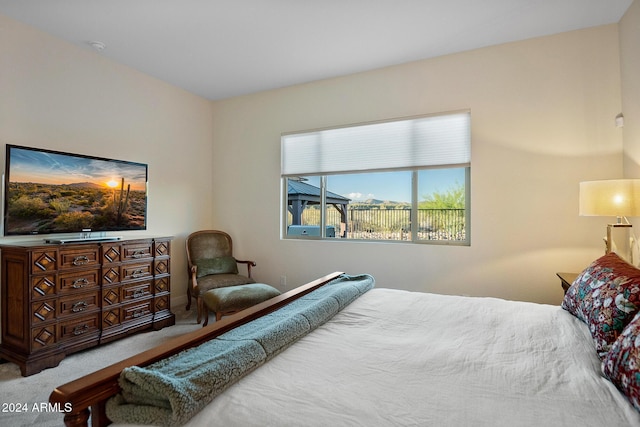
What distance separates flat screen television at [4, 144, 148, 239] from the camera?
261cm

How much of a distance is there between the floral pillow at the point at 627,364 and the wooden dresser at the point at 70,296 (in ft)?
11.1

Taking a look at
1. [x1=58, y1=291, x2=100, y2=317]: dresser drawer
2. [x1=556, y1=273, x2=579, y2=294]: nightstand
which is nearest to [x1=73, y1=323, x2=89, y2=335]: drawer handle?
[x1=58, y1=291, x2=100, y2=317]: dresser drawer

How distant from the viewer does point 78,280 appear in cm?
273

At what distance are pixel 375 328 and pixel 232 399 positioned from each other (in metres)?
0.82

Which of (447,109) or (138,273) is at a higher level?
(447,109)

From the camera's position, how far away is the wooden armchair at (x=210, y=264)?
142 inches

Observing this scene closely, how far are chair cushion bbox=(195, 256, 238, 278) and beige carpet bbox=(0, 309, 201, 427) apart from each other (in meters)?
0.73

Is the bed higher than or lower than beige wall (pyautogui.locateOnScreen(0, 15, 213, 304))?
lower

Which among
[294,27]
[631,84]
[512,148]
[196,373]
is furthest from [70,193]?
[631,84]

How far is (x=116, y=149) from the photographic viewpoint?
3.51 meters

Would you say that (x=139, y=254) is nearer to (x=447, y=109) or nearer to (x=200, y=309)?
(x=200, y=309)

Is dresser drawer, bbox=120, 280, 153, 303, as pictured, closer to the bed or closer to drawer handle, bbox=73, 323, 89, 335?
drawer handle, bbox=73, 323, 89, 335

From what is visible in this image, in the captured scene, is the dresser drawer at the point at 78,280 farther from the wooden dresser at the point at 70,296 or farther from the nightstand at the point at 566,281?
the nightstand at the point at 566,281

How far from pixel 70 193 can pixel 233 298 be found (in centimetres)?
176
